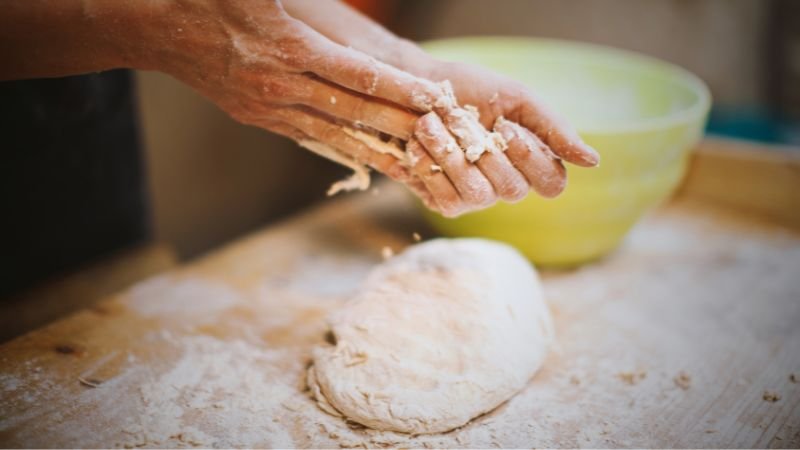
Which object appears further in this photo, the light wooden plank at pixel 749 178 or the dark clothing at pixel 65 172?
the light wooden plank at pixel 749 178

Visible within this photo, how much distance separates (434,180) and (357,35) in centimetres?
25

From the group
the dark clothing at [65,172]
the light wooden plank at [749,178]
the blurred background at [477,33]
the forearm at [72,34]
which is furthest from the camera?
the blurred background at [477,33]

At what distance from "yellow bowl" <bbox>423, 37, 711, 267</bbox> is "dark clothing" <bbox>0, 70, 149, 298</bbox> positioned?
0.65 metres

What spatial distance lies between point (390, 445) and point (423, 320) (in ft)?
0.63

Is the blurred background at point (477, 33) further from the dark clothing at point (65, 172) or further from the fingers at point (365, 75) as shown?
the fingers at point (365, 75)

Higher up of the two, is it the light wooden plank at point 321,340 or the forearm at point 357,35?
the forearm at point 357,35

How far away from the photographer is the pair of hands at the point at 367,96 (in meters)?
0.83

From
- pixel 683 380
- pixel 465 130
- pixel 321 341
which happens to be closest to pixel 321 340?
pixel 321 341

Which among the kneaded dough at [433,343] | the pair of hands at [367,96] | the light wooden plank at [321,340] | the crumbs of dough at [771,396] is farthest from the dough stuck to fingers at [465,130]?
the crumbs of dough at [771,396]

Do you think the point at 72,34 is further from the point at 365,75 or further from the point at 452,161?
the point at 452,161

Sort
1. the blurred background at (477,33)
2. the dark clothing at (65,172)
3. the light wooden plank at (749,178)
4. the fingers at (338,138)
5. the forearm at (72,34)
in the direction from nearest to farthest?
the forearm at (72,34) → the fingers at (338,138) → the dark clothing at (65,172) → the light wooden plank at (749,178) → the blurred background at (477,33)

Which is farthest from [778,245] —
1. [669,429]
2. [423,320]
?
[423,320]

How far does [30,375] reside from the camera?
89cm

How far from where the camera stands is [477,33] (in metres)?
2.17
